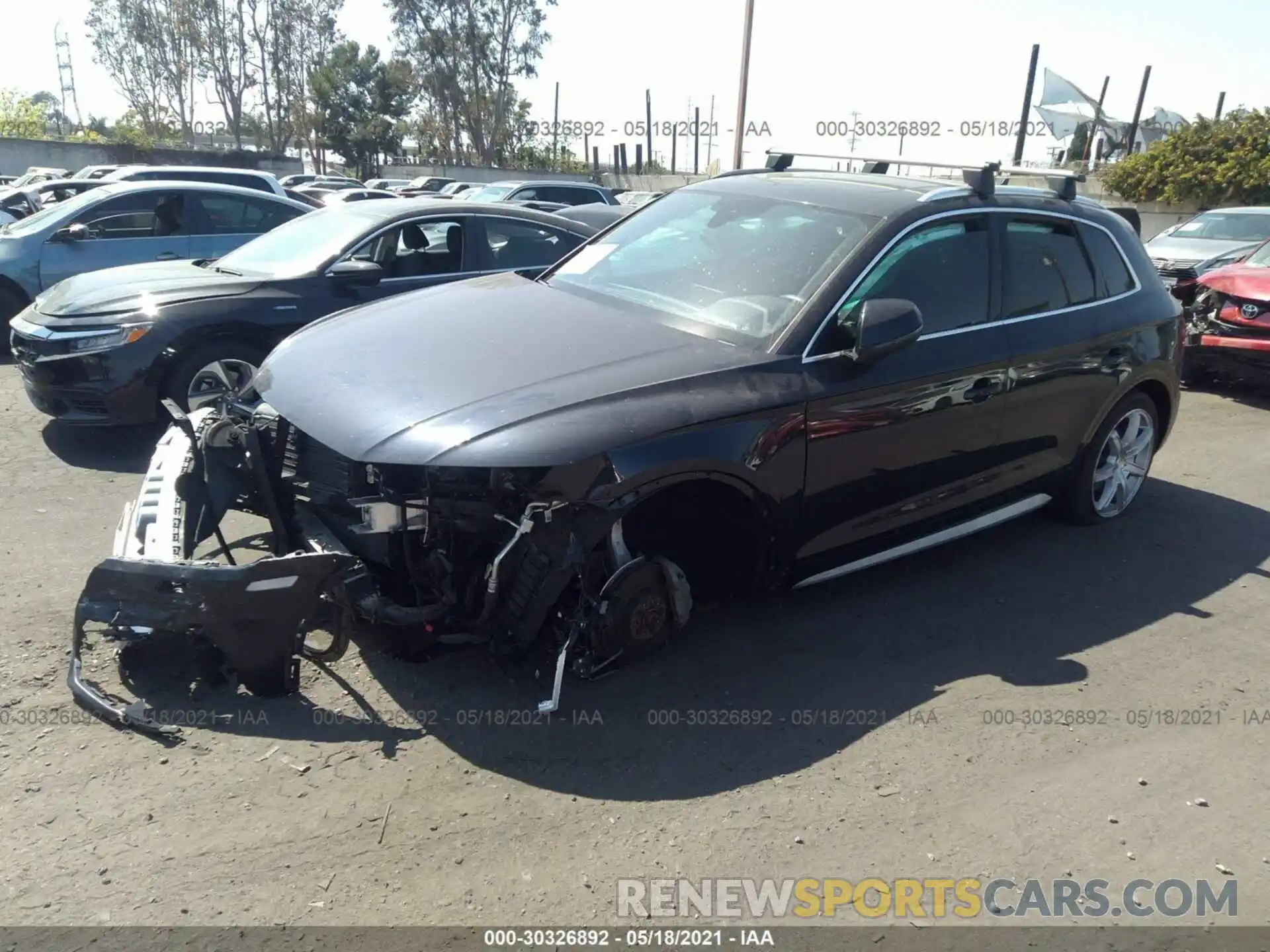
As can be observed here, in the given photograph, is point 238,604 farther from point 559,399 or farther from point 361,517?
point 559,399

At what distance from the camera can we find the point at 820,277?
4109 mm

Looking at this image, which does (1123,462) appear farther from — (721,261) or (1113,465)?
(721,261)

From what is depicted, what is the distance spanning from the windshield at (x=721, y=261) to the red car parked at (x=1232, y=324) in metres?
5.70

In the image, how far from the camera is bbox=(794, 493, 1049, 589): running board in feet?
14.0

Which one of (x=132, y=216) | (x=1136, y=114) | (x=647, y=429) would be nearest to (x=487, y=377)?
(x=647, y=429)

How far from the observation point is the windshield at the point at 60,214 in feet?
31.5

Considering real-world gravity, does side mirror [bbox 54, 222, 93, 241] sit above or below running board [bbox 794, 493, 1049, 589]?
above

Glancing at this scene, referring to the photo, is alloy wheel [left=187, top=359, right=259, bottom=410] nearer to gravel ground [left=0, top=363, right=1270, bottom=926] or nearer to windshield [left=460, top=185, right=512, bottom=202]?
gravel ground [left=0, top=363, right=1270, bottom=926]

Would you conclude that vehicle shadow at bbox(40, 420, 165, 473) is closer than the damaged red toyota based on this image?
No

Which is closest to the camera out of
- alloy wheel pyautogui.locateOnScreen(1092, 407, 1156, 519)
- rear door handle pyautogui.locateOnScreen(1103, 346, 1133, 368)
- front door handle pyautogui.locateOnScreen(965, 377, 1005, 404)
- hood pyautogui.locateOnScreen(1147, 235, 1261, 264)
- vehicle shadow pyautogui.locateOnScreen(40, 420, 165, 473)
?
front door handle pyautogui.locateOnScreen(965, 377, 1005, 404)

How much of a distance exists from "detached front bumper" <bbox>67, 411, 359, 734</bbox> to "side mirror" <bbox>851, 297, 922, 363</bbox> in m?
2.07

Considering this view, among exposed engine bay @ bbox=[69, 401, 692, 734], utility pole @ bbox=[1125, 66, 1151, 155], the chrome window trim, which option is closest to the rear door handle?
the chrome window trim

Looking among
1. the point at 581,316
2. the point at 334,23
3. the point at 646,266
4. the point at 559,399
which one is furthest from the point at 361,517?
the point at 334,23

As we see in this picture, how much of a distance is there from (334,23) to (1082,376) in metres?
62.0
